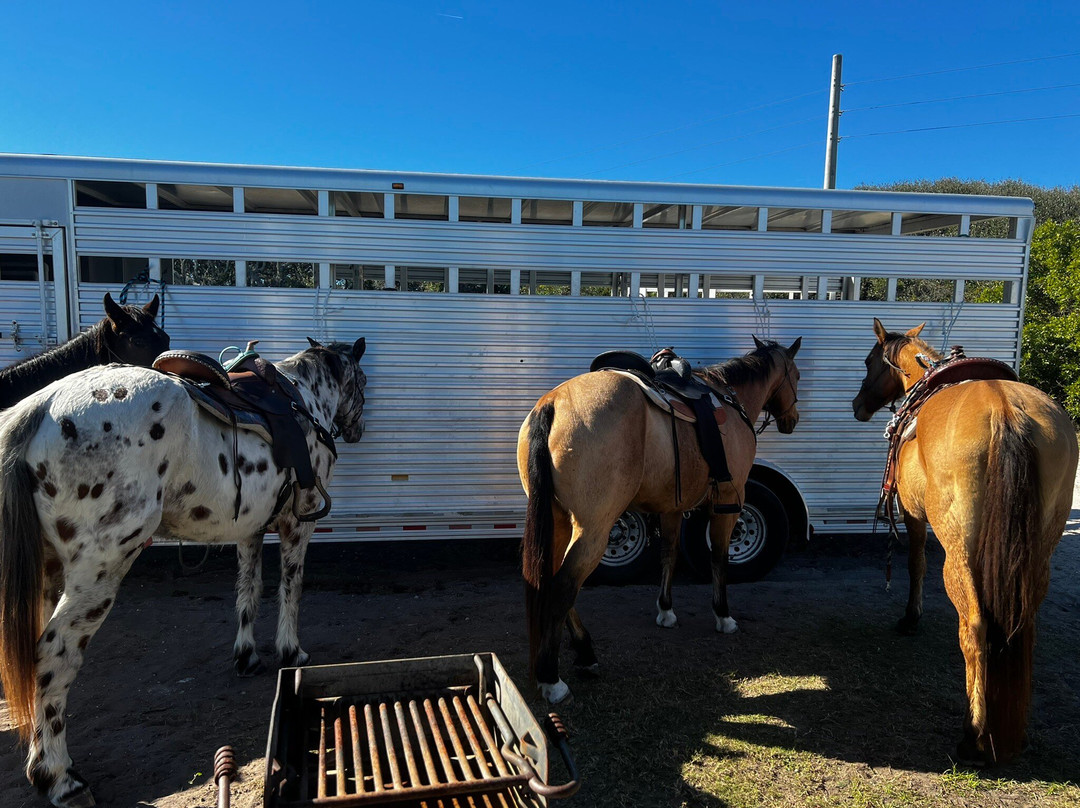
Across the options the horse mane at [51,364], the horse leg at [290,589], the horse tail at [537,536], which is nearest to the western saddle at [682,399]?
the horse tail at [537,536]

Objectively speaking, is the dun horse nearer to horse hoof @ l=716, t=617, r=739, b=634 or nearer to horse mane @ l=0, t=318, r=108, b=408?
horse mane @ l=0, t=318, r=108, b=408

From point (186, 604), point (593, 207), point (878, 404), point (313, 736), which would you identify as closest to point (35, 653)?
point (313, 736)

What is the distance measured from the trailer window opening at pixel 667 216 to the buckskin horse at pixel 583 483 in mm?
1953

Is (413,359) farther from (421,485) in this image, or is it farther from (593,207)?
(593,207)

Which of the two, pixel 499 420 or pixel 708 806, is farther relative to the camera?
pixel 499 420

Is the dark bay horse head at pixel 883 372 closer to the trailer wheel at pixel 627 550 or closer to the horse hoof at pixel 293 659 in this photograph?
the trailer wheel at pixel 627 550

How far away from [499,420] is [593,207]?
1.97 m

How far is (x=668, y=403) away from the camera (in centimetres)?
387

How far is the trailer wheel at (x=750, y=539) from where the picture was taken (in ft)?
17.3

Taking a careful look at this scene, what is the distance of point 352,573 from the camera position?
5.77 meters

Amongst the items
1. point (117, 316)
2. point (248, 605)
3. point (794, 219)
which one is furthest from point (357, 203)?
point (794, 219)

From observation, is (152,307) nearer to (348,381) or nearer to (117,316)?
(117,316)

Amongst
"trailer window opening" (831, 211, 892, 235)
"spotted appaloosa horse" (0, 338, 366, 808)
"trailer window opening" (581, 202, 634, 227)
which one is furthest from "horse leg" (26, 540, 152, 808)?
"trailer window opening" (831, 211, 892, 235)

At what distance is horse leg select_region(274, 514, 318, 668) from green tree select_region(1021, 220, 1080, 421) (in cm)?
1402
